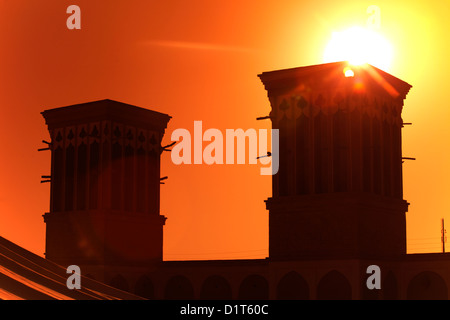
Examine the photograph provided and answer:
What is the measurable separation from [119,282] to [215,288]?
616 centimetres

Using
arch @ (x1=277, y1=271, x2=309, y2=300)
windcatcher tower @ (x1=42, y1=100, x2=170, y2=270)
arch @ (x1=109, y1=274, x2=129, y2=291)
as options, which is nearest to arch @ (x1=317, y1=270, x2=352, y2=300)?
arch @ (x1=277, y1=271, x2=309, y2=300)

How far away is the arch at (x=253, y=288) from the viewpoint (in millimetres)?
44094

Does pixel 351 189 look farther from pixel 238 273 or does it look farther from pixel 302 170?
pixel 238 273

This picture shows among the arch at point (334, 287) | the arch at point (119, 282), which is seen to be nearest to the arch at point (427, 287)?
the arch at point (334, 287)

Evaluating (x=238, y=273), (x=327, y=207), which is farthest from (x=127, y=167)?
(x=327, y=207)

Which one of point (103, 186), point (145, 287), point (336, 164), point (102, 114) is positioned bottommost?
point (145, 287)

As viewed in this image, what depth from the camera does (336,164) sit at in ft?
137

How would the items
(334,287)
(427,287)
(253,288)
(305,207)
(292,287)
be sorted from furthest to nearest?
1. (253,288)
2. (305,207)
3. (292,287)
4. (334,287)
5. (427,287)

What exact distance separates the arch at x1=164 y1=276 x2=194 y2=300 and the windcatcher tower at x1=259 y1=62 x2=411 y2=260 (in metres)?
6.91

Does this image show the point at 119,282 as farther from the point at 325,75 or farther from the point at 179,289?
the point at 325,75

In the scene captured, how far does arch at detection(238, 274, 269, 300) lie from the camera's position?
145ft

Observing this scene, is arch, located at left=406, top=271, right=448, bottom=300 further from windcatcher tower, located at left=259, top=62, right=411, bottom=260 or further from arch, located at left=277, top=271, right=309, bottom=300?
arch, located at left=277, top=271, right=309, bottom=300

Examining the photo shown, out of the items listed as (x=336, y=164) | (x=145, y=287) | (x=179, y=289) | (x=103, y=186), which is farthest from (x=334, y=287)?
(x=103, y=186)
